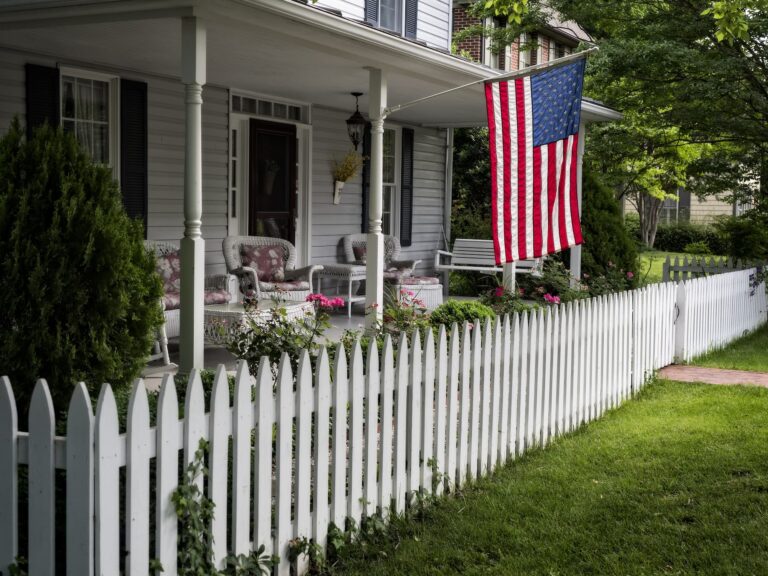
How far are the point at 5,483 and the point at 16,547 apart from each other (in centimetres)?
24

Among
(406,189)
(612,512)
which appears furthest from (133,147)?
(612,512)

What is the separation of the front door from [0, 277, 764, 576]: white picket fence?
217 inches

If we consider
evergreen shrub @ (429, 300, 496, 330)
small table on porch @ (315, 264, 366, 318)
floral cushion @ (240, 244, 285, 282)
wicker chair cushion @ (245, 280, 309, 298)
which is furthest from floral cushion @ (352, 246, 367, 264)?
evergreen shrub @ (429, 300, 496, 330)

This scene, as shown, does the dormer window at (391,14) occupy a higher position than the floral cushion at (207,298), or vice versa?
the dormer window at (391,14)

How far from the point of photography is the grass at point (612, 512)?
423 centimetres

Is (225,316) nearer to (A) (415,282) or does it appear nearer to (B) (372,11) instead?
(A) (415,282)

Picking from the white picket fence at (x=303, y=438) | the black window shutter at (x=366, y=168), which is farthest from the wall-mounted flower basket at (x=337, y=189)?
the white picket fence at (x=303, y=438)

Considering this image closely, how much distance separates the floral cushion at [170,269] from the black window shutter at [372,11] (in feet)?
18.6

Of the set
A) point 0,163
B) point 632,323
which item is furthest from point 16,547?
point 632,323

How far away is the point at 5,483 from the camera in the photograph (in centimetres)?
307

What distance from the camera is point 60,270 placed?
4215mm

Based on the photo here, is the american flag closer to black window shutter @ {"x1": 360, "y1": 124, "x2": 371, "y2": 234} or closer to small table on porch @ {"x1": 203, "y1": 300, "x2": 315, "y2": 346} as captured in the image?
small table on porch @ {"x1": 203, "y1": 300, "x2": 315, "y2": 346}

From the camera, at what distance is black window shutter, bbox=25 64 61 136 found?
8367 mm

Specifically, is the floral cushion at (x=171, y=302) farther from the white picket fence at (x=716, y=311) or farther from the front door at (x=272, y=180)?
the white picket fence at (x=716, y=311)
